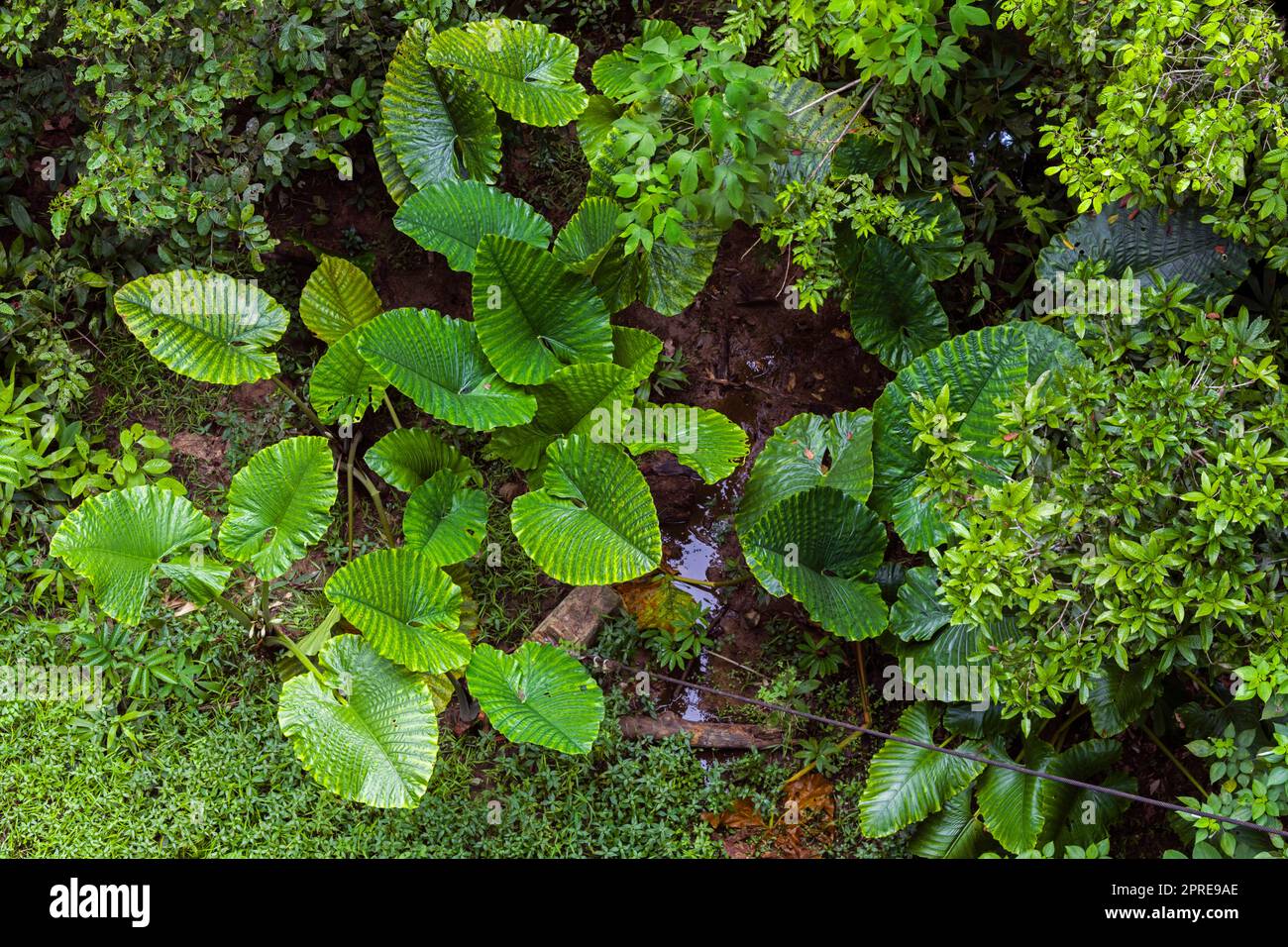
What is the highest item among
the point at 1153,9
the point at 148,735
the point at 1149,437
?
the point at 1153,9

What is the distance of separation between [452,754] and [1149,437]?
224cm

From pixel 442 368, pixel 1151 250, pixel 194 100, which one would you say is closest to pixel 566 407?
pixel 442 368

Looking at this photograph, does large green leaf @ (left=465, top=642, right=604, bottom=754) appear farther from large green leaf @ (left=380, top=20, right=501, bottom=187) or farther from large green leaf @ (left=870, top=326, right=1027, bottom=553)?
large green leaf @ (left=380, top=20, right=501, bottom=187)

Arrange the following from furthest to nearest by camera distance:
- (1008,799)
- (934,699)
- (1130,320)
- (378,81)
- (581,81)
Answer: (581,81) → (378,81) → (934,699) → (1008,799) → (1130,320)

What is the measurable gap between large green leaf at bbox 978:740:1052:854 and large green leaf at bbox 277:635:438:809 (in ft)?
→ 5.28

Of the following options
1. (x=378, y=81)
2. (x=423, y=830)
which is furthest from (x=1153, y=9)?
(x=423, y=830)

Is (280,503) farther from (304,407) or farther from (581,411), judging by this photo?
(581,411)

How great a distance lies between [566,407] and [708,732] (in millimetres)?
1158

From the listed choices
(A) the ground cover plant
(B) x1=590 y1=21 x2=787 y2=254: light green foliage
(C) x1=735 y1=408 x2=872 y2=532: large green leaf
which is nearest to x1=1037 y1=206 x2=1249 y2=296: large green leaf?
(A) the ground cover plant

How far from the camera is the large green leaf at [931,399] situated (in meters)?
2.78

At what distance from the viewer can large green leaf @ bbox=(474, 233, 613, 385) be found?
2984 millimetres

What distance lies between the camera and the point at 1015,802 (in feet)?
9.19

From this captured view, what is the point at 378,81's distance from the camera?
3.31 m
